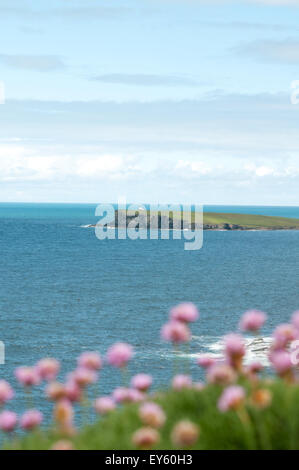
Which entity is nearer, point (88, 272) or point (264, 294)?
point (264, 294)

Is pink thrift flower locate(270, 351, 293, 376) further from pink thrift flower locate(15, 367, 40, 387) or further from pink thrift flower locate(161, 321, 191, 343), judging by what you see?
pink thrift flower locate(15, 367, 40, 387)

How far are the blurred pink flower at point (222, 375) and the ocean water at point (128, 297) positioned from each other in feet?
68.8

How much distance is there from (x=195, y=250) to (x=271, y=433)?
618 feet

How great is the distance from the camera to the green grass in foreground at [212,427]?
646 cm

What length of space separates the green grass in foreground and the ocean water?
67.6 feet

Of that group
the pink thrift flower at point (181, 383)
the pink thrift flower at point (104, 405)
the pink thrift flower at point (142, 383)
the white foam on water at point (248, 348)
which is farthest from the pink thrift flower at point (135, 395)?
the white foam on water at point (248, 348)

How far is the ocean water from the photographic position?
2525 inches

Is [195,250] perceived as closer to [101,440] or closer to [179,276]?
[179,276]

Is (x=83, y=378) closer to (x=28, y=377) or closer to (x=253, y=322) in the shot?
(x=28, y=377)

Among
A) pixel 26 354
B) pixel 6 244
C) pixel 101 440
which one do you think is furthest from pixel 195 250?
pixel 101 440

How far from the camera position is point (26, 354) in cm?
6309

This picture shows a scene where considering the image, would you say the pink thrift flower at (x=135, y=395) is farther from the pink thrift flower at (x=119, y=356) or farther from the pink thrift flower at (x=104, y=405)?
the pink thrift flower at (x=119, y=356)

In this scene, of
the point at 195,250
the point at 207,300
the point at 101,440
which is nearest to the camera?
the point at 101,440

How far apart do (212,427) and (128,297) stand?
92656 mm
